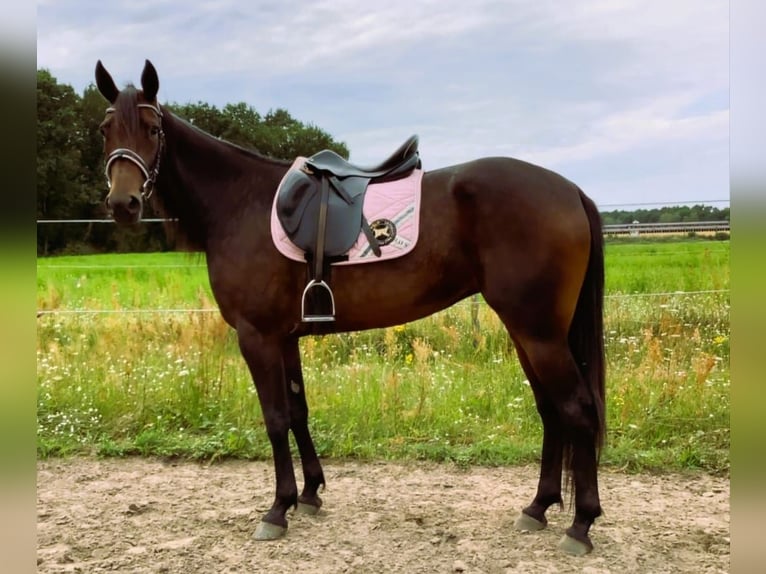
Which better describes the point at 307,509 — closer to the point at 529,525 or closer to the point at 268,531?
the point at 268,531

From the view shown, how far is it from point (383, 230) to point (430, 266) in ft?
1.05

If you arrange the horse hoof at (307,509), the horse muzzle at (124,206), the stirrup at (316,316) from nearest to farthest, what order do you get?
the horse muzzle at (124,206)
the stirrup at (316,316)
the horse hoof at (307,509)

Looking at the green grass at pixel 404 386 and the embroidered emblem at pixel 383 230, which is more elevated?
the embroidered emblem at pixel 383 230

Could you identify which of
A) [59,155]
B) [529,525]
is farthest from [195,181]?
[59,155]

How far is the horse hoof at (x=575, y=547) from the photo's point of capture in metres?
2.89

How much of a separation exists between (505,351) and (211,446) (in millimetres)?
2943

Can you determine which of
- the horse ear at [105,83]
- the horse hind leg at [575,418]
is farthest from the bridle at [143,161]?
the horse hind leg at [575,418]

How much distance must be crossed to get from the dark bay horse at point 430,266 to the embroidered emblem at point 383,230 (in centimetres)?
14

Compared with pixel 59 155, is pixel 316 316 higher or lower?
lower

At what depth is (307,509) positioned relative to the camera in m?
3.44

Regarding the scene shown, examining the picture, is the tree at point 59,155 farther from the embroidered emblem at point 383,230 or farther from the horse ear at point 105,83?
the embroidered emblem at point 383,230

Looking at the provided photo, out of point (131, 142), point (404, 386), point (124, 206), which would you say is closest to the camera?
point (124, 206)

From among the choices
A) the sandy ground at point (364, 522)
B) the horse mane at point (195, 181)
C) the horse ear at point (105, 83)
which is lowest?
the sandy ground at point (364, 522)

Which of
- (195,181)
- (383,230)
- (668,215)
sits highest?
(668,215)
